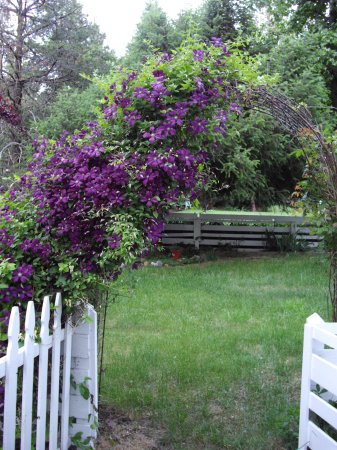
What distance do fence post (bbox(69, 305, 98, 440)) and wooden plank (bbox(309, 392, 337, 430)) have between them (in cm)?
127

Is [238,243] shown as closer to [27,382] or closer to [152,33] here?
[152,33]

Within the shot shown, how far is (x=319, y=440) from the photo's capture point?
8.51 feet

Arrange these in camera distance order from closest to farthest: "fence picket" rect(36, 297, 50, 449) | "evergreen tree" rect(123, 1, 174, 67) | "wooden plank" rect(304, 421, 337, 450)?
"fence picket" rect(36, 297, 50, 449), "wooden plank" rect(304, 421, 337, 450), "evergreen tree" rect(123, 1, 174, 67)

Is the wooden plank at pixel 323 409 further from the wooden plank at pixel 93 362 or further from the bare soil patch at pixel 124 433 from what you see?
the wooden plank at pixel 93 362

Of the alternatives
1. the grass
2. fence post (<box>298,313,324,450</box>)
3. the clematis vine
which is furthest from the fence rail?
fence post (<box>298,313,324,450</box>)

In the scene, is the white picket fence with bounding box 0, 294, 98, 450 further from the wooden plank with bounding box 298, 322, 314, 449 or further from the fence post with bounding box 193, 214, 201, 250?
the fence post with bounding box 193, 214, 201, 250

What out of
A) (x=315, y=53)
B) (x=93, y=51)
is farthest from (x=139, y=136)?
(x=93, y=51)

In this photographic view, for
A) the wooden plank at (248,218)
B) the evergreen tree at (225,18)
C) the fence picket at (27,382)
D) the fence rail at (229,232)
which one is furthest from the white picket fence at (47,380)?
the evergreen tree at (225,18)

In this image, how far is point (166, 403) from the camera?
3.71 metres

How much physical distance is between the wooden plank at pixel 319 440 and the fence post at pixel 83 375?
1.24m

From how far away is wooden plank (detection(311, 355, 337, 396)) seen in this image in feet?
7.96

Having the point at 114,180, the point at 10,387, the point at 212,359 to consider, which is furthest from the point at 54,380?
the point at 212,359

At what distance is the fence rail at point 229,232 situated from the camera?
1195 centimetres

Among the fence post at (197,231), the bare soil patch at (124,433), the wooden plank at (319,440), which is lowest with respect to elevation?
the bare soil patch at (124,433)
